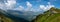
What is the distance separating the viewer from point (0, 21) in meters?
18.8

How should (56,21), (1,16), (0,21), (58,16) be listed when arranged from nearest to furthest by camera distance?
(56,21) < (58,16) < (0,21) < (1,16)

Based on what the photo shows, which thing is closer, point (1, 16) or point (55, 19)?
point (55, 19)

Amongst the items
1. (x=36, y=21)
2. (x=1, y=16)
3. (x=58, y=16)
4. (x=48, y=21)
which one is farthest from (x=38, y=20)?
(x=1, y=16)

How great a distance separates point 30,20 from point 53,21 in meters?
2.67

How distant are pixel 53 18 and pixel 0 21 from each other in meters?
8.35

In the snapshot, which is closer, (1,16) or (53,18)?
(53,18)

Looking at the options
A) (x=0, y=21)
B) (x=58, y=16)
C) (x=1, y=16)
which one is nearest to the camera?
(x=58, y=16)

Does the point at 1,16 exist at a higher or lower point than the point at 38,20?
higher

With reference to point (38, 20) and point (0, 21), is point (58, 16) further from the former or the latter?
point (0, 21)

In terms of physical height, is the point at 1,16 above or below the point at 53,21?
above

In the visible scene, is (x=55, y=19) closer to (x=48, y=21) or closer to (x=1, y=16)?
(x=48, y=21)

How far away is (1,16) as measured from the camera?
68.1ft

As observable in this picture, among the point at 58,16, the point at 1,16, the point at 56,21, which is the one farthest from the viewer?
the point at 1,16

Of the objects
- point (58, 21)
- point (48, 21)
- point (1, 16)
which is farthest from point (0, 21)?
point (58, 21)
